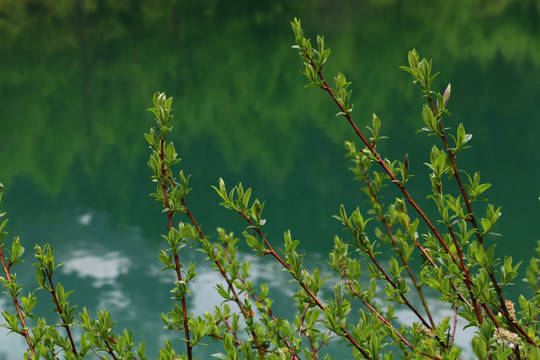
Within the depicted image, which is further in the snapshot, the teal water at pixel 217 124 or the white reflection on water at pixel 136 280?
the teal water at pixel 217 124

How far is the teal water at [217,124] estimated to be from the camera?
6.38m

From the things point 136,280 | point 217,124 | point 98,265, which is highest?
point 217,124

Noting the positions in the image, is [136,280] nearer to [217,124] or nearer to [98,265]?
[98,265]

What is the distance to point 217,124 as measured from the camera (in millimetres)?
11625

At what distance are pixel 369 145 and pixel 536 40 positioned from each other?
17.6 metres

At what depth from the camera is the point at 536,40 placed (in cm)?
1664

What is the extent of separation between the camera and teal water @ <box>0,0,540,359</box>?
6383 millimetres

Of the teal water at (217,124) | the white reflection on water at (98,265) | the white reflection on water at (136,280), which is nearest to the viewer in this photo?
the white reflection on water at (136,280)

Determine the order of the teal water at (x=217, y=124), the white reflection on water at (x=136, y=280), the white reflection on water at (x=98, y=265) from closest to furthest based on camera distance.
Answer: the white reflection on water at (x=136, y=280), the white reflection on water at (x=98, y=265), the teal water at (x=217, y=124)

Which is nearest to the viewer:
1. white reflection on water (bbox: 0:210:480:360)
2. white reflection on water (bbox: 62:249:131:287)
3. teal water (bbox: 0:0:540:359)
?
white reflection on water (bbox: 0:210:480:360)

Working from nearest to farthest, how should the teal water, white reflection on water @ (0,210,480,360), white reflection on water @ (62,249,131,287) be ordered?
white reflection on water @ (0,210,480,360)
white reflection on water @ (62,249,131,287)
the teal water

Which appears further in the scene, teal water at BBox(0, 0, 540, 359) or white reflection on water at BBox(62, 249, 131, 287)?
teal water at BBox(0, 0, 540, 359)

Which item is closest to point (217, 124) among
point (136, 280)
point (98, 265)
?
point (98, 265)

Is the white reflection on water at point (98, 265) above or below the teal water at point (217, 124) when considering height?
below
